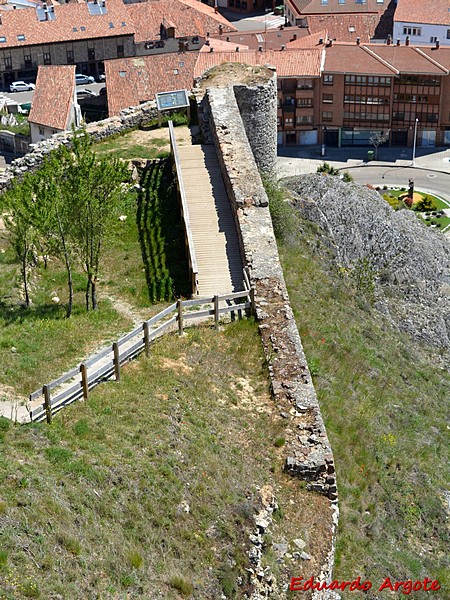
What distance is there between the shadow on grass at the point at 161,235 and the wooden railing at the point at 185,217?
2.33ft

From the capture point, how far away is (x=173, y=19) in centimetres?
11969

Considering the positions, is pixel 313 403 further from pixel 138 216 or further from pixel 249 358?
pixel 138 216

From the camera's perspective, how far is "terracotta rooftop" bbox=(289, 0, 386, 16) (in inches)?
4707

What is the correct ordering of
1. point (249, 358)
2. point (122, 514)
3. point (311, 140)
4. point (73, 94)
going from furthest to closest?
point (311, 140)
point (73, 94)
point (249, 358)
point (122, 514)

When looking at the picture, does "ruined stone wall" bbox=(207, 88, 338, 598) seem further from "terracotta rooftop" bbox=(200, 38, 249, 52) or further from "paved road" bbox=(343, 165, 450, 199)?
"terracotta rooftop" bbox=(200, 38, 249, 52)

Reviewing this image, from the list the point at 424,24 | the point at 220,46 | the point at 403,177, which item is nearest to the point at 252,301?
the point at 403,177

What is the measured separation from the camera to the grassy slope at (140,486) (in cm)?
1866

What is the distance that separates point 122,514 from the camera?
806 inches

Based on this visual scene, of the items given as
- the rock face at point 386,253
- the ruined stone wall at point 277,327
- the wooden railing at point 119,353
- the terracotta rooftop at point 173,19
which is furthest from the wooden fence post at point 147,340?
the terracotta rooftop at point 173,19

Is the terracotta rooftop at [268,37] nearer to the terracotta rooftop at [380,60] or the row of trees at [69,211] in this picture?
the terracotta rooftop at [380,60]

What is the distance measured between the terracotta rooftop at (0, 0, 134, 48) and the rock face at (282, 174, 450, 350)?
69348 millimetres

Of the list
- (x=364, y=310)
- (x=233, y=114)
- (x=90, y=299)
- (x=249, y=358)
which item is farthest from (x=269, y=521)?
(x=233, y=114)

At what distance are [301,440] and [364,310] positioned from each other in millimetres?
20226

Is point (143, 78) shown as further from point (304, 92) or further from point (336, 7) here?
point (336, 7)
